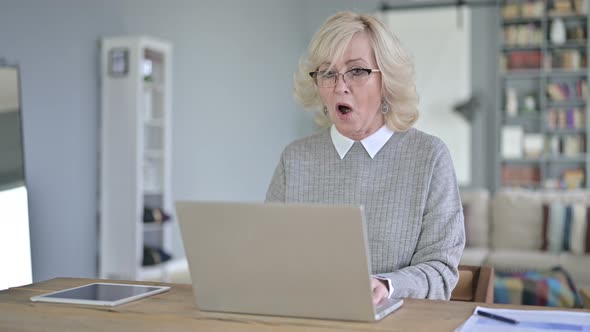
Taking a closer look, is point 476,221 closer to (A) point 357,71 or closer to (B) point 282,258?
(A) point 357,71

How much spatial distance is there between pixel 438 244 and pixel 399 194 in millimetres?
168

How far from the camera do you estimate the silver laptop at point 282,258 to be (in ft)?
3.75

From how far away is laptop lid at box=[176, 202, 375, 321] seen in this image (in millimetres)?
1142

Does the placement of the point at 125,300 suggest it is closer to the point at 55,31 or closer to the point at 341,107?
the point at 341,107

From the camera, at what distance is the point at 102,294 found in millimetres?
1485

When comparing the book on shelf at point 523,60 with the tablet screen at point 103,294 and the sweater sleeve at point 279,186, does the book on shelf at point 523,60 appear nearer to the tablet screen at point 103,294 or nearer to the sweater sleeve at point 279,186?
the sweater sleeve at point 279,186

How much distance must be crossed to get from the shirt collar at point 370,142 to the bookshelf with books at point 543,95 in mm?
6629

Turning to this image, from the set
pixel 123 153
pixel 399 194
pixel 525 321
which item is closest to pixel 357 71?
pixel 399 194

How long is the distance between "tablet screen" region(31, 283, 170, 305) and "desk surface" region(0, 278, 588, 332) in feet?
0.07

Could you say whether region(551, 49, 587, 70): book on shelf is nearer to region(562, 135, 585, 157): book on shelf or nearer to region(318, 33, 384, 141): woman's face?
region(562, 135, 585, 157): book on shelf

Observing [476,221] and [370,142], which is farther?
[476,221]

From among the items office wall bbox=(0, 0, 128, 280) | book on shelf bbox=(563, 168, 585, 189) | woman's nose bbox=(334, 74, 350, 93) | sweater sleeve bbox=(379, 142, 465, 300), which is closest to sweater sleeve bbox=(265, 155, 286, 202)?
woman's nose bbox=(334, 74, 350, 93)

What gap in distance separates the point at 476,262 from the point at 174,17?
3.07m

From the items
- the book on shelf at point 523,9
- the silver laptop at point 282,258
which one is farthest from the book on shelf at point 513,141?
the silver laptop at point 282,258
